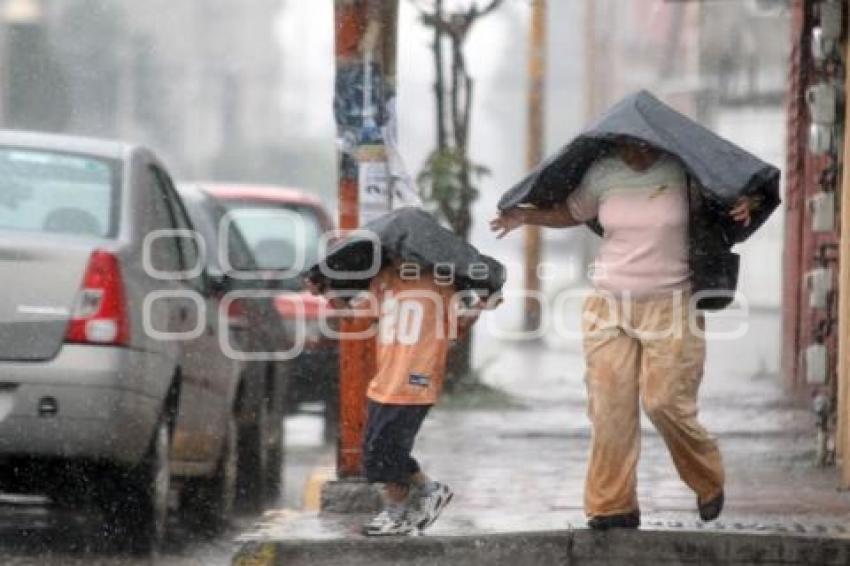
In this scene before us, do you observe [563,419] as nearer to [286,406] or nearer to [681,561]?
[286,406]

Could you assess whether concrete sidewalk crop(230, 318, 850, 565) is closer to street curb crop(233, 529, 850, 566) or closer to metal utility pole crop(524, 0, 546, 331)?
street curb crop(233, 529, 850, 566)

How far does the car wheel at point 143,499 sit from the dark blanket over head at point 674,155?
234 centimetres

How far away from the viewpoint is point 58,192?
10281 millimetres

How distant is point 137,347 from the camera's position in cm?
967

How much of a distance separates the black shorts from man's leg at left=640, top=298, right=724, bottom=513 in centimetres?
88

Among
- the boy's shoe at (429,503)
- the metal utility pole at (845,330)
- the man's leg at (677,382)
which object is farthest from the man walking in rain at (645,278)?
the metal utility pole at (845,330)

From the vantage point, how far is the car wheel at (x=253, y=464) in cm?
1262

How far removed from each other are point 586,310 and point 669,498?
1625 millimetres

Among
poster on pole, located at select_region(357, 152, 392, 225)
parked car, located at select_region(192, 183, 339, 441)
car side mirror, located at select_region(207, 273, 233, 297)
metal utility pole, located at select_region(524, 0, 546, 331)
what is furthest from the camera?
metal utility pole, located at select_region(524, 0, 546, 331)

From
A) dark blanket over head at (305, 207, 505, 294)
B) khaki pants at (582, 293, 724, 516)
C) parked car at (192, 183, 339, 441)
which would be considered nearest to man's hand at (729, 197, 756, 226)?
khaki pants at (582, 293, 724, 516)

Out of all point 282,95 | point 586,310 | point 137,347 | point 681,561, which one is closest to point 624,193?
point 586,310

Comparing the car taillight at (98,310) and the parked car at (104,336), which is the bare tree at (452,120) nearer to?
the parked car at (104,336)

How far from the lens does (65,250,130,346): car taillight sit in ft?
31.2

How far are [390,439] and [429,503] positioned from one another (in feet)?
0.93
